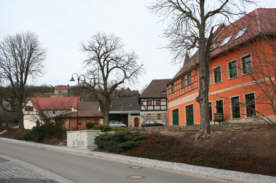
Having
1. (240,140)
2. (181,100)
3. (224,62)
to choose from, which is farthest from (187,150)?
(181,100)

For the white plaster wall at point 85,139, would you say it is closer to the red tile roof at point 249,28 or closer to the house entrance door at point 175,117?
the red tile roof at point 249,28

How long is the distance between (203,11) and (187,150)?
8.22 metres

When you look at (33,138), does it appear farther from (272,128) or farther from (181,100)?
(272,128)

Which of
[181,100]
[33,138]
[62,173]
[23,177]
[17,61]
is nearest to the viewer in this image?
[23,177]

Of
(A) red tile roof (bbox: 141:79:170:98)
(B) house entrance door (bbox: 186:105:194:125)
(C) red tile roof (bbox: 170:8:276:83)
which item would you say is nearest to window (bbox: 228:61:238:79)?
(C) red tile roof (bbox: 170:8:276:83)

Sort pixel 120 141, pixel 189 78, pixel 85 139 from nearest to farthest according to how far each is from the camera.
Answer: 1. pixel 120 141
2. pixel 85 139
3. pixel 189 78

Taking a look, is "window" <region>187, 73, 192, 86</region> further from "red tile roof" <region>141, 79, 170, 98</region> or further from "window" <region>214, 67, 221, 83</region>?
"red tile roof" <region>141, 79, 170, 98</region>

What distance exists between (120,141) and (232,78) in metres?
11.4

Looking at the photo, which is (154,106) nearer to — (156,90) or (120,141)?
(156,90)

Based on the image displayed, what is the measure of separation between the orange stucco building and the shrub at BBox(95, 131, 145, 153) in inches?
235

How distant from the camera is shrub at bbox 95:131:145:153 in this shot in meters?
16.7

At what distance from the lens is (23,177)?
8930mm

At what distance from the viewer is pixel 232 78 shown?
22.4m

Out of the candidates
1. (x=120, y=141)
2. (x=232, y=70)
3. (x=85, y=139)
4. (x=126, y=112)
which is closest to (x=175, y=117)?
(x=232, y=70)
